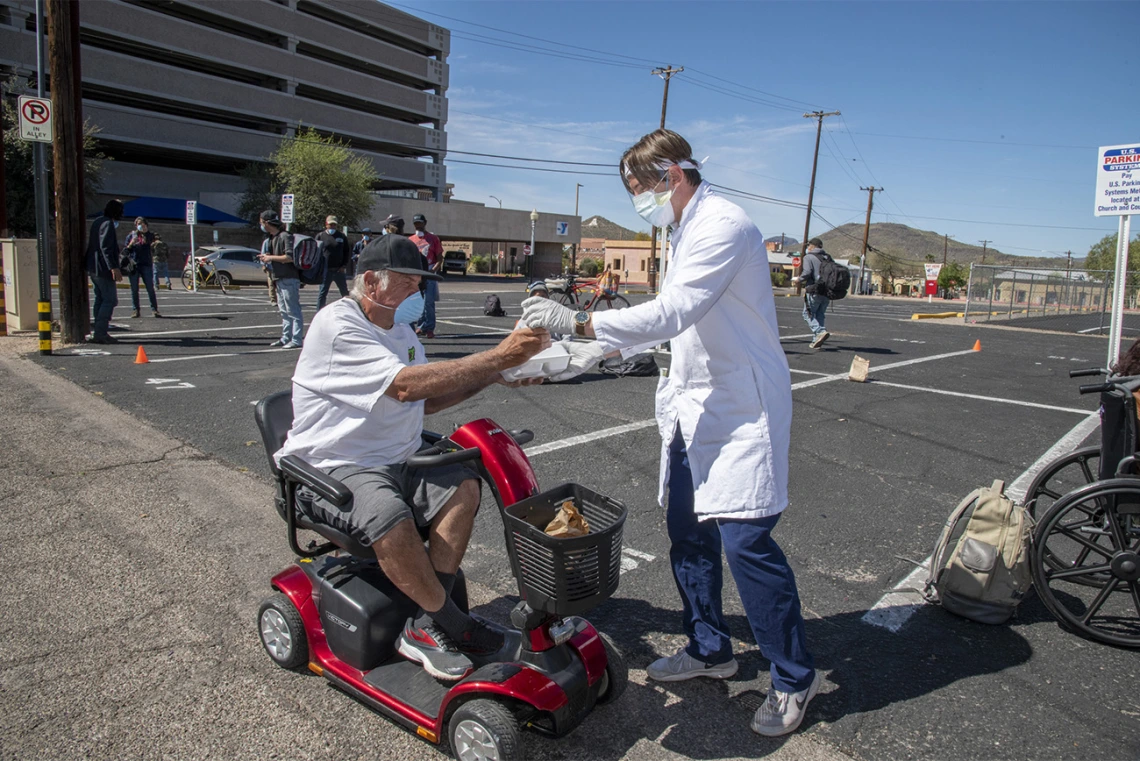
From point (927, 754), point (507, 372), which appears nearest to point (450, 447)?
point (507, 372)

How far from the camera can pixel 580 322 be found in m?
2.49

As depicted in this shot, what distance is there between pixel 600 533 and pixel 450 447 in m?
0.74

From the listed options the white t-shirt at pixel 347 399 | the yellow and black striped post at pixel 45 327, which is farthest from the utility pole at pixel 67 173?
the white t-shirt at pixel 347 399

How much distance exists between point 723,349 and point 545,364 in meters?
0.63

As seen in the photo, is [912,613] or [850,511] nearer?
[912,613]

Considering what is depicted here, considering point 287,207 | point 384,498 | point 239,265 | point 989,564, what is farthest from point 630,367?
point 239,265

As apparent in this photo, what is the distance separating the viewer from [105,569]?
3.65 m

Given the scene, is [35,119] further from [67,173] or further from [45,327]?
[45,327]

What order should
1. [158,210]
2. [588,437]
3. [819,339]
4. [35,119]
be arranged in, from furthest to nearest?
[158,210] < [819,339] < [35,119] < [588,437]

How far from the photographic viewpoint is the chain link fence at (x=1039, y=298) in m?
24.0

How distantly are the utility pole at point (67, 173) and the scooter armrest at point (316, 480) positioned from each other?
1007 cm

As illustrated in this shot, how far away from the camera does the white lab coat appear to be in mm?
2430

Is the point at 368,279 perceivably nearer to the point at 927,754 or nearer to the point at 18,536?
the point at 927,754

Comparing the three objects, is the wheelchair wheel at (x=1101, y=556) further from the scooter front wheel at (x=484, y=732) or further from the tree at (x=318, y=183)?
the tree at (x=318, y=183)
